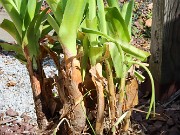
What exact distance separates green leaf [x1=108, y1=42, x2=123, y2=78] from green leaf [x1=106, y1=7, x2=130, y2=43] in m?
0.05

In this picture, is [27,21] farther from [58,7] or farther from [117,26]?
[117,26]

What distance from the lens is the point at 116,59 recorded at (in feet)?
Result: 4.12

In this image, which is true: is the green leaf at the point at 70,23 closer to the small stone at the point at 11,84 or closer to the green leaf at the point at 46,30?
the green leaf at the point at 46,30

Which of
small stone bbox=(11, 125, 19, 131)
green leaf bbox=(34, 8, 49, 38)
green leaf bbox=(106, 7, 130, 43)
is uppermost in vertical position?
green leaf bbox=(34, 8, 49, 38)

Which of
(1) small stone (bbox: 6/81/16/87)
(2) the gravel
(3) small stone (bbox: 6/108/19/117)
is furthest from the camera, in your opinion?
(1) small stone (bbox: 6/81/16/87)

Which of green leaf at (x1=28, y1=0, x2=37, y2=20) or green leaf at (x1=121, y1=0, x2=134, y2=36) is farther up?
green leaf at (x1=28, y1=0, x2=37, y2=20)

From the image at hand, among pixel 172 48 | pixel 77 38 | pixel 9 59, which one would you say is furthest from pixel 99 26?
pixel 9 59

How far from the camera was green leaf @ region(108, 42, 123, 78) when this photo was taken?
1.23m

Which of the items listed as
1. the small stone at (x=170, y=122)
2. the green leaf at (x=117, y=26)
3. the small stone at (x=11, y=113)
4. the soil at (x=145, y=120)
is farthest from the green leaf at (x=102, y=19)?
the small stone at (x=11, y=113)

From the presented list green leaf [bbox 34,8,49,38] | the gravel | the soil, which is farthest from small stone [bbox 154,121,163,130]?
Result: green leaf [bbox 34,8,49,38]

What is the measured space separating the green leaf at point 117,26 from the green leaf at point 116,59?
0.18ft

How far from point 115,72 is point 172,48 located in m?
1.12

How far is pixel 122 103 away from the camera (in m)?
1.31

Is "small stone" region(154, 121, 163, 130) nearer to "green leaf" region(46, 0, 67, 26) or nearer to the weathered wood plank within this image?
the weathered wood plank
